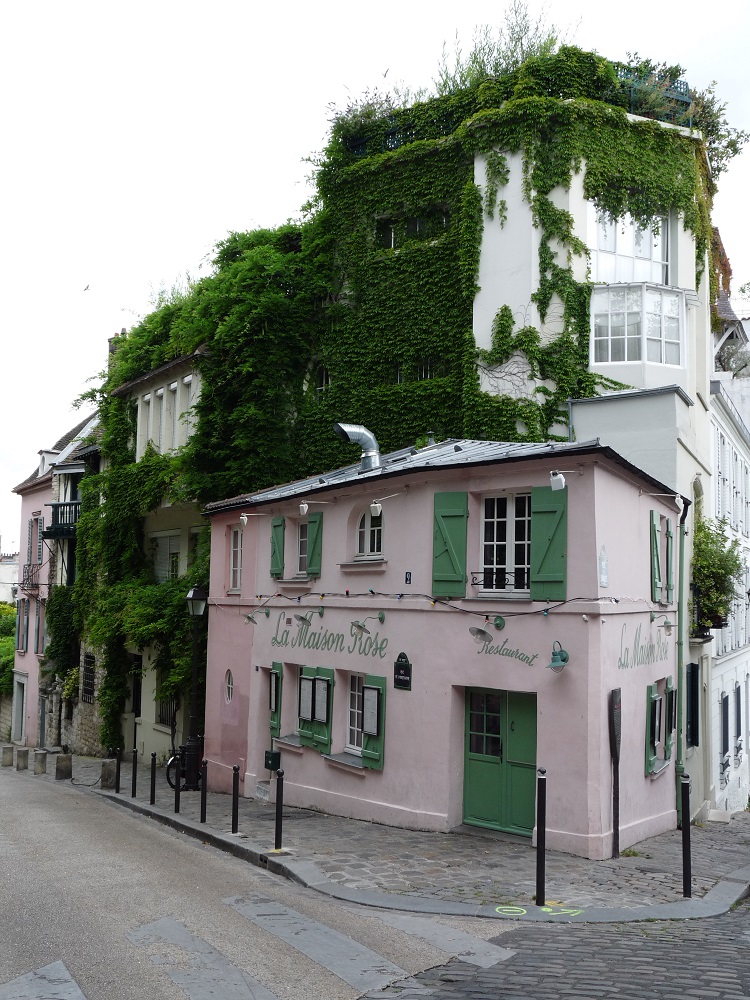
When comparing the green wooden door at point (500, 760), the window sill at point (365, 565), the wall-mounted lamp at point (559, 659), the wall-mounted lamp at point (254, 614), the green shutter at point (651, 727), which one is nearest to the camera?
the wall-mounted lamp at point (559, 659)

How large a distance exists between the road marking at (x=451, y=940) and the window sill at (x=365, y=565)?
5.76 metres

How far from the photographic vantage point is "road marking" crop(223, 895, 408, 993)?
6703mm

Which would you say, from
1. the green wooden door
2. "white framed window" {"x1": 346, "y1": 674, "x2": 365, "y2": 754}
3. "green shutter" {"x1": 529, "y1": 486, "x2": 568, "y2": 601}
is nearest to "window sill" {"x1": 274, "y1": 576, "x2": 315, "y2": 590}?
"white framed window" {"x1": 346, "y1": 674, "x2": 365, "y2": 754}

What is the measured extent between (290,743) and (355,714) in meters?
1.75

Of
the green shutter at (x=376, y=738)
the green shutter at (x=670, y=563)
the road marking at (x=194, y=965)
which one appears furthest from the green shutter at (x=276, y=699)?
the road marking at (x=194, y=965)

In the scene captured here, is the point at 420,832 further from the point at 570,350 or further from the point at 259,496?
the point at 570,350

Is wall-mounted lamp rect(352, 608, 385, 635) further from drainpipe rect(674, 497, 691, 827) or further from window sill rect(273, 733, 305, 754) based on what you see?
drainpipe rect(674, 497, 691, 827)

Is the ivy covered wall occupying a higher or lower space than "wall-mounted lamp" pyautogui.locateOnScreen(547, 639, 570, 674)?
higher

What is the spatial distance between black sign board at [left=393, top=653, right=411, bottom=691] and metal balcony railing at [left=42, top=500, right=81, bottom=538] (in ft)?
70.6

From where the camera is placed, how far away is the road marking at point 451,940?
714cm

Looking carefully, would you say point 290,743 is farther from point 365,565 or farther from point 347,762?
point 365,565

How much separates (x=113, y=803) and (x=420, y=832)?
8.26 m

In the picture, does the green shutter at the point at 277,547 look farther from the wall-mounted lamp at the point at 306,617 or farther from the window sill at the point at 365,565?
the window sill at the point at 365,565

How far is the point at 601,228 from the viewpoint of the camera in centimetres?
2052
